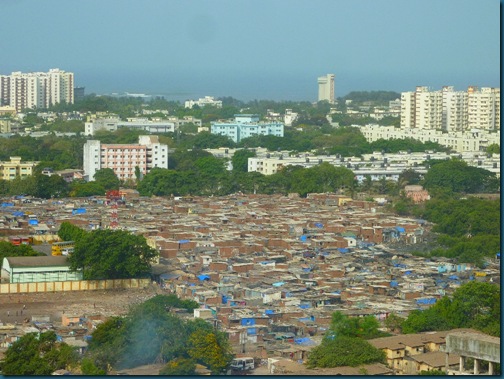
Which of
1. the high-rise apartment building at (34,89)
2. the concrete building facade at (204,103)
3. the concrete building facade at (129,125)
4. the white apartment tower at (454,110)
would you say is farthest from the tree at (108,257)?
the concrete building facade at (204,103)

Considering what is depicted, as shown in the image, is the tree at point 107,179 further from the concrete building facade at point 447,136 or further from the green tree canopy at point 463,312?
the green tree canopy at point 463,312

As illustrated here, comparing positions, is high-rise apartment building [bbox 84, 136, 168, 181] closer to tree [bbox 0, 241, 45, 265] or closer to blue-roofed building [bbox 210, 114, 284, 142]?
blue-roofed building [bbox 210, 114, 284, 142]

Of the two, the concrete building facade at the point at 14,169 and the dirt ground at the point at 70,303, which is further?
the concrete building facade at the point at 14,169

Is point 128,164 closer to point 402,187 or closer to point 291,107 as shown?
point 402,187

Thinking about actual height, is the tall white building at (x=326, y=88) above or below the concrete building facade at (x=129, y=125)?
above

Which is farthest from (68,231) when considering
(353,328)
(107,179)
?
(107,179)

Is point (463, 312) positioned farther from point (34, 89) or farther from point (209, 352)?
point (34, 89)

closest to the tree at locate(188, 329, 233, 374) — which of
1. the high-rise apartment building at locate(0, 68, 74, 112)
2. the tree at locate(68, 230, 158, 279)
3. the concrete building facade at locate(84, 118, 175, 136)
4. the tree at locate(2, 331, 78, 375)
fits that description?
the tree at locate(2, 331, 78, 375)
